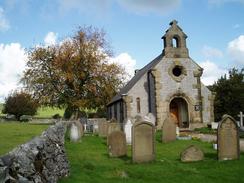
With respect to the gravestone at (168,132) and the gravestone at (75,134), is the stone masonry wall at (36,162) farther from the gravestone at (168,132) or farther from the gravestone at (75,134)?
the gravestone at (75,134)

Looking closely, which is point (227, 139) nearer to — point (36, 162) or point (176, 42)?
point (36, 162)

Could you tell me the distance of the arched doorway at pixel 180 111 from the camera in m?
38.6

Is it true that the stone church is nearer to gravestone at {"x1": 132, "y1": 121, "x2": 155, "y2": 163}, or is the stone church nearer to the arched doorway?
the arched doorway

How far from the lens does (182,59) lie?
127 ft

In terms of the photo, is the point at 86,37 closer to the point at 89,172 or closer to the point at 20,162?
the point at 89,172

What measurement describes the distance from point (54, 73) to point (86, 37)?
6.76m

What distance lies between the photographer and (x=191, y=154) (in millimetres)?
14430

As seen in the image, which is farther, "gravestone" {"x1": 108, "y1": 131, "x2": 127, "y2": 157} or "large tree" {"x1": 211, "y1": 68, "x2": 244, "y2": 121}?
"large tree" {"x1": 211, "y1": 68, "x2": 244, "y2": 121}

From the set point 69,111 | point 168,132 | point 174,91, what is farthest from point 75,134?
point 69,111

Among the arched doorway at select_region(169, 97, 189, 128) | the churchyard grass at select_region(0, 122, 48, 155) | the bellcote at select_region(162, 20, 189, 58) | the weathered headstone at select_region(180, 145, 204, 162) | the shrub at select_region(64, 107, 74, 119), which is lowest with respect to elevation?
the weathered headstone at select_region(180, 145, 204, 162)

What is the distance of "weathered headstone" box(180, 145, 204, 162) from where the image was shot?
47.1 feet

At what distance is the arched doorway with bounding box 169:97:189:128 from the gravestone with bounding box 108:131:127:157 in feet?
73.2

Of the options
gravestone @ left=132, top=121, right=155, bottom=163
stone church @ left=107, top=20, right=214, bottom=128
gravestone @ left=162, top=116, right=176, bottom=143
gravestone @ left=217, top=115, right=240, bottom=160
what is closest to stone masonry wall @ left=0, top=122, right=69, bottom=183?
gravestone @ left=132, top=121, right=155, bottom=163

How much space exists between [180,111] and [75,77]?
1707 cm
